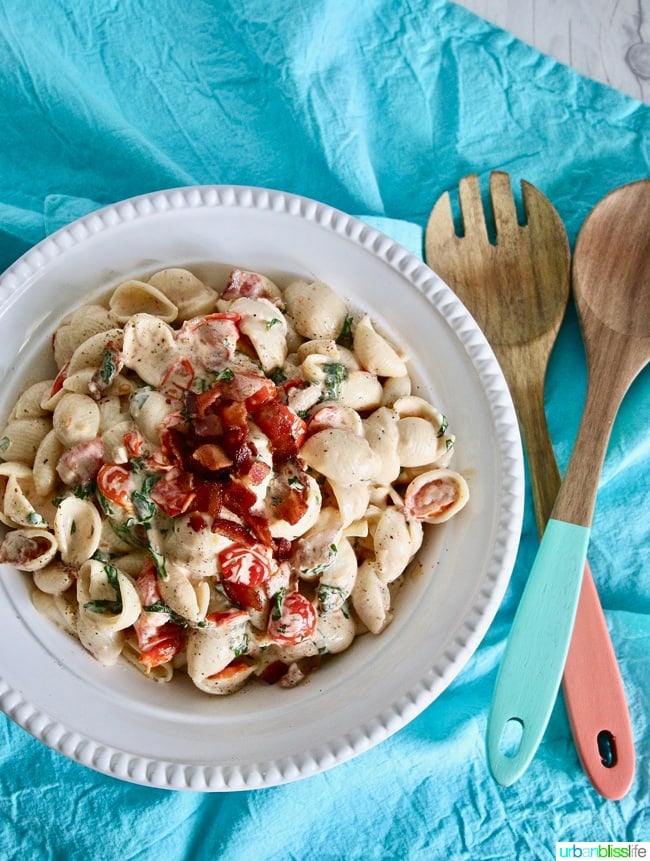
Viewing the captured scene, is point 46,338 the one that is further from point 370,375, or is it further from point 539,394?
point 539,394

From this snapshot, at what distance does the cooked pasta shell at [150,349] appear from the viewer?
133 cm

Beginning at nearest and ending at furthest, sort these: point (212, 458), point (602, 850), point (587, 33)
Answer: point (212, 458)
point (602, 850)
point (587, 33)

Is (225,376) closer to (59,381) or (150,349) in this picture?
(150,349)

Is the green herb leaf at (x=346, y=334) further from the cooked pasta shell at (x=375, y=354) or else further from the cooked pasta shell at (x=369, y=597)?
the cooked pasta shell at (x=369, y=597)

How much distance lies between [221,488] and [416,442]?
1.06 feet

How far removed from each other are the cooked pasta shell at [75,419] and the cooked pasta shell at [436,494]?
1.66 ft

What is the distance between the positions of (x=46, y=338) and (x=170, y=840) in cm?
91

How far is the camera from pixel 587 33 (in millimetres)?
1923

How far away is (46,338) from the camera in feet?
4.81

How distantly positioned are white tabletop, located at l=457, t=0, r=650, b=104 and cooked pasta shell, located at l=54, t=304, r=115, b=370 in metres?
1.12

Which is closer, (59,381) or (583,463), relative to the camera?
(59,381)

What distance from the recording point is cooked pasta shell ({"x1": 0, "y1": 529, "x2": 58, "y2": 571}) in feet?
4.30

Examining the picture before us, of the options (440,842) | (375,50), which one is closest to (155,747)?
(440,842)

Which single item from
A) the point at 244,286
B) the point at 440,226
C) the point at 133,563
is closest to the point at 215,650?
the point at 133,563
